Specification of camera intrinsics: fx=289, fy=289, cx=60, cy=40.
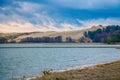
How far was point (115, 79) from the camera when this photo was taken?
33.7m

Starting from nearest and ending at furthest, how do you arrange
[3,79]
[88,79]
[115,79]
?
[115,79] → [88,79] → [3,79]

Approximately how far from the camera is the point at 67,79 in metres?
36.3

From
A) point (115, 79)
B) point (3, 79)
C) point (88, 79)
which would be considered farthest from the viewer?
point (3, 79)

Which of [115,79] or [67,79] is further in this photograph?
[67,79]

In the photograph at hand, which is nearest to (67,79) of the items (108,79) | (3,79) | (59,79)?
(59,79)

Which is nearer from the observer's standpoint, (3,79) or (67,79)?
(67,79)

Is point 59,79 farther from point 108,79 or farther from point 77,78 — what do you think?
point 108,79

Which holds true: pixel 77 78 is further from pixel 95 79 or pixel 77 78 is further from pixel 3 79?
pixel 3 79

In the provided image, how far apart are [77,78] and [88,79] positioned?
1783 mm

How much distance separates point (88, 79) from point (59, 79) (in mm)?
3708

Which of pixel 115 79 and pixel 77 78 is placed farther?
pixel 77 78

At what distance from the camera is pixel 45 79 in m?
37.6

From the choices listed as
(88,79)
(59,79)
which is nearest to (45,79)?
(59,79)

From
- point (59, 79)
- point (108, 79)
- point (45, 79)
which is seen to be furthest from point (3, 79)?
point (108, 79)
